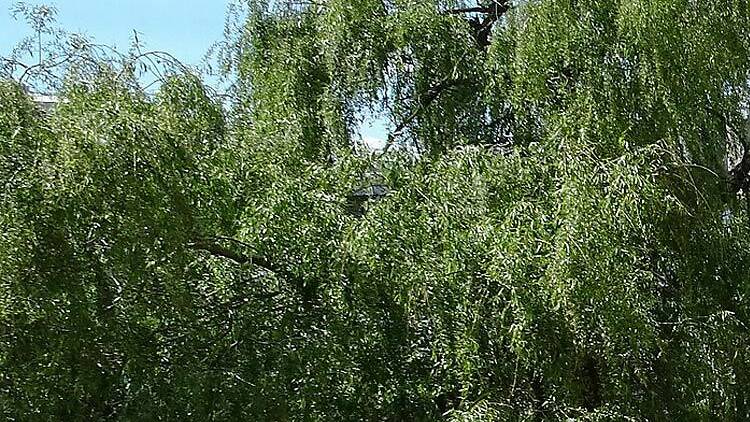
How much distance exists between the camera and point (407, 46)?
554 cm

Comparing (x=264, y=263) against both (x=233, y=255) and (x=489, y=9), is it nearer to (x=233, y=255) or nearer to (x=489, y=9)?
(x=233, y=255)

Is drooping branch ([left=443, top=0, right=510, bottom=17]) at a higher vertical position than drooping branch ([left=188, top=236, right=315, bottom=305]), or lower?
higher

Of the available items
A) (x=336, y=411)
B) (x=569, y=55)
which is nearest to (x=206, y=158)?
(x=336, y=411)

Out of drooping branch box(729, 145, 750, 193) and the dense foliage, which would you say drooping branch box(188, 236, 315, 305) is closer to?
the dense foliage

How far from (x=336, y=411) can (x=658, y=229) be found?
148 centimetres

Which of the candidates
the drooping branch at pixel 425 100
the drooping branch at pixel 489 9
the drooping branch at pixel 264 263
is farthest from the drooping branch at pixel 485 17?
the drooping branch at pixel 264 263

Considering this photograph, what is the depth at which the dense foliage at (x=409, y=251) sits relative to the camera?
3650mm

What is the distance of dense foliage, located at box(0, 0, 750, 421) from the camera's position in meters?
3.65

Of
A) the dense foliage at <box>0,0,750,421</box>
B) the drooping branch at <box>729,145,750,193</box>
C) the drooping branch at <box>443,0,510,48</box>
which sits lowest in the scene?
the dense foliage at <box>0,0,750,421</box>

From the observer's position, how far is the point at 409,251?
13.6 feet

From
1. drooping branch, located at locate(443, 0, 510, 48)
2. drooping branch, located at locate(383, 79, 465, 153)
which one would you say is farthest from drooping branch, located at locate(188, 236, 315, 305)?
drooping branch, located at locate(443, 0, 510, 48)

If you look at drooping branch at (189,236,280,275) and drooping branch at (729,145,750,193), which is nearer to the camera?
drooping branch at (189,236,280,275)

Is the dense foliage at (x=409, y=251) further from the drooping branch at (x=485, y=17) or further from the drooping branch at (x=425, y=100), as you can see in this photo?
the drooping branch at (x=485, y=17)

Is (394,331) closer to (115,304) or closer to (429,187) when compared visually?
(429,187)
